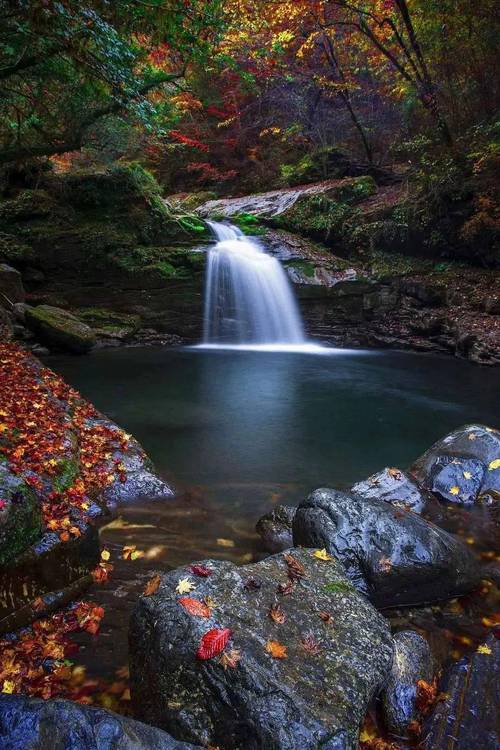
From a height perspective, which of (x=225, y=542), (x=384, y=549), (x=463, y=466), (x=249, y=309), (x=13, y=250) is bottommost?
(x=225, y=542)

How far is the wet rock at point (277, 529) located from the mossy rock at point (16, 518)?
6.29 ft

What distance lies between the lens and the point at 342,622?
257 cm

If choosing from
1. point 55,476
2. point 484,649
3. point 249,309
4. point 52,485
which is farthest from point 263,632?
point 249,309

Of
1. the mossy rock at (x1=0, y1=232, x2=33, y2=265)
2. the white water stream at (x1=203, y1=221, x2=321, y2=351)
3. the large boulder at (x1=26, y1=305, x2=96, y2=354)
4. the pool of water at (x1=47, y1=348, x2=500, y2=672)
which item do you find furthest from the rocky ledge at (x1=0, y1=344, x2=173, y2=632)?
the white water stream at (x1=203, y1=221, x2=321, y2=351)

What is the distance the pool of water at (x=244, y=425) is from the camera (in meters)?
4.21

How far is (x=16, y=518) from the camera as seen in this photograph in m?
3.11

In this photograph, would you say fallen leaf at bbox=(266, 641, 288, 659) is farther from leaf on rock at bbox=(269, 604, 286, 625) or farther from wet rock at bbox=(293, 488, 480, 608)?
wet rock at bbox=(293, 488, 480, 608)

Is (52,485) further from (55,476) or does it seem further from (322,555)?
(322,555)

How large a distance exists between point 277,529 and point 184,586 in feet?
6.13

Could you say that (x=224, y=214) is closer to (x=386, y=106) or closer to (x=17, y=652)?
(x=386, y=106)

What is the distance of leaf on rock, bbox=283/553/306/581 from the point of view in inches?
112

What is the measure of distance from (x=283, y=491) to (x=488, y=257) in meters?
12.0

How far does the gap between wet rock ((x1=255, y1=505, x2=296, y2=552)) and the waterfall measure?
36.8ft

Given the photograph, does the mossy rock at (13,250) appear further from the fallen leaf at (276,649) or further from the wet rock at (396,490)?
the fallen leaf at (276,649)
